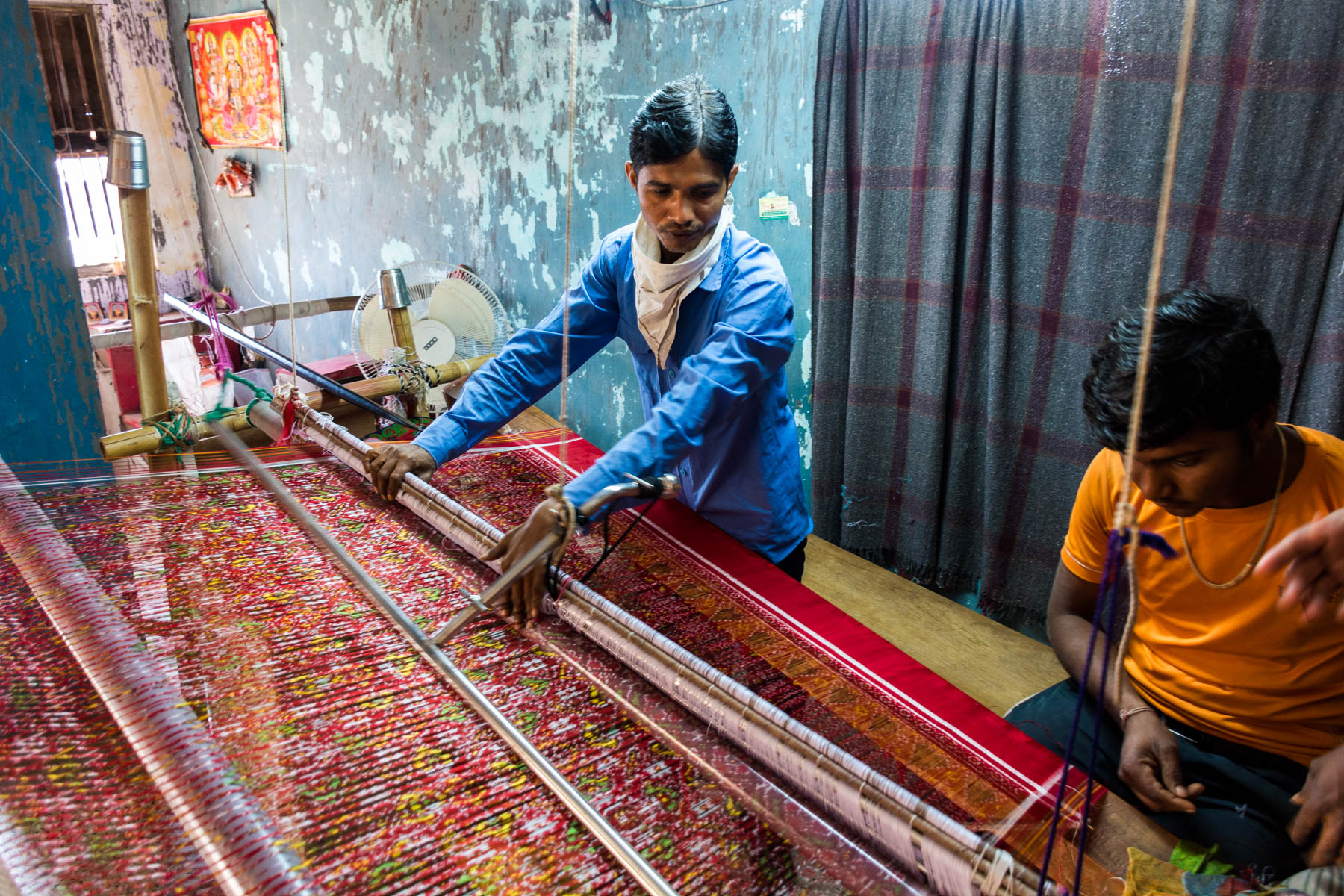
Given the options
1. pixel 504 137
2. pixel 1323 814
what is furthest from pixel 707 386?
pixel 504 137

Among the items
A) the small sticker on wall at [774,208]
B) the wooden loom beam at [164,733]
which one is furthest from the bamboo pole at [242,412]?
the small sticker on wall at [774,208]

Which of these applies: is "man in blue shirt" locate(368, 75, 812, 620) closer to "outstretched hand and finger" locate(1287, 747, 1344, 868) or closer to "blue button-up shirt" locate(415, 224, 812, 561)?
"blue button-up shirt" locate(415, 224, 812, 561)

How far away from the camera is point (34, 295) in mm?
2129

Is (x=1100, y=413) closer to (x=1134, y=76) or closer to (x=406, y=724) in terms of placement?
(x=406, y=724)

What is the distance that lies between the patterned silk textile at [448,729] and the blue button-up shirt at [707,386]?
25cm

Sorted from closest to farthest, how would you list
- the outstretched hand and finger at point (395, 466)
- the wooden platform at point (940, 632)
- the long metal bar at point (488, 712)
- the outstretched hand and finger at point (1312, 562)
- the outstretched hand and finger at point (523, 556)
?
1. the outstretched hand and finger at point (1312, 562)
2. the long metal bar at point (488, 712)
3. the outstretched hand and finger at point (523, 556)
4. the outstretched hand and finger at point (395, 466)
5. the wooden platform at point (940, 632)

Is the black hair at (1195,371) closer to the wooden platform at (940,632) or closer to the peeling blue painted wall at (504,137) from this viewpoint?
the wooden platform at (940,632)

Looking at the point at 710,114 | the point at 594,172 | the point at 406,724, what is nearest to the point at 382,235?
the point at 594,172

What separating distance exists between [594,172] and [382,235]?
103 inches

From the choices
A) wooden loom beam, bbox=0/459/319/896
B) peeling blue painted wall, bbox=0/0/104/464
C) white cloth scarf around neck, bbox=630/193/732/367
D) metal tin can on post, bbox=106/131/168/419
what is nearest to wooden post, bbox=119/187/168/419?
metal tin can on post, bbox=106/131/168/419

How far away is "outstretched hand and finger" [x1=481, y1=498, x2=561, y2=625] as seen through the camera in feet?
4.10

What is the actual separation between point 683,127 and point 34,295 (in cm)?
181

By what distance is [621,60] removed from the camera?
3.54 meters

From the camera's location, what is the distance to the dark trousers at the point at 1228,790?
3.95 feet
